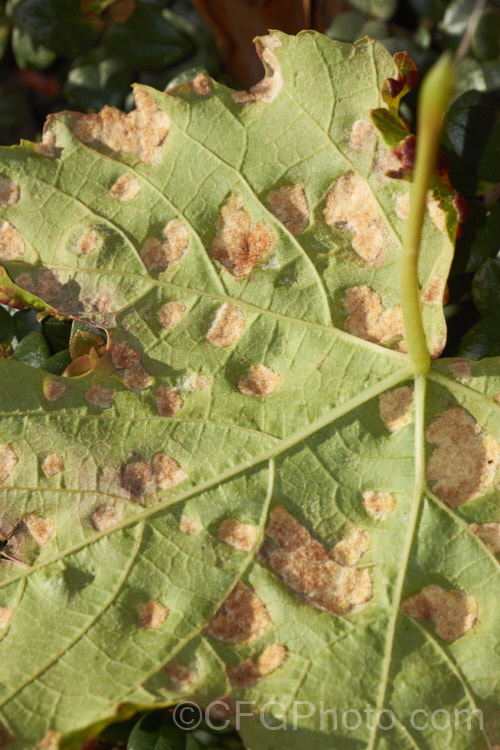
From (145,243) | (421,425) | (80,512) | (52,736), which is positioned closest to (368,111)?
(145,243)

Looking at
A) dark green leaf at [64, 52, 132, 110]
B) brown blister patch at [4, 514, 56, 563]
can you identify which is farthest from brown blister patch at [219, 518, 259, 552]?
dark green leaf at [64, 52, 132, 110]

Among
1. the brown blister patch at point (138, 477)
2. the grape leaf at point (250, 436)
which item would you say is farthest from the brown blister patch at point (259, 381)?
A: the brown blister patch at point (138, 477)

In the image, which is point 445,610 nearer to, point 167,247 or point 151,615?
point 151,615

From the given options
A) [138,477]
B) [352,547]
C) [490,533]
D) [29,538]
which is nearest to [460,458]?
[490,533]

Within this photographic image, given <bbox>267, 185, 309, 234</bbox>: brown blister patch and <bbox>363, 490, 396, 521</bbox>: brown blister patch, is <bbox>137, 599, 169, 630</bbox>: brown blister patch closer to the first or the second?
<bbox>363, 490, 396, 521</bbox>: brown blister patch

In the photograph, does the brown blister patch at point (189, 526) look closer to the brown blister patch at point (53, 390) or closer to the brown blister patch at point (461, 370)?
the brown blister patch at point (53, 390)

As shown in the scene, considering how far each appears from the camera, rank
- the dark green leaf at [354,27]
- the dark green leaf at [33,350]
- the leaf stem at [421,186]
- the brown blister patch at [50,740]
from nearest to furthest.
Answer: the leaf stem at [421,186]
the brown blister patch at [50,740]
the dark green leaf at [33,350]
the dark green leaf at [354,27]
